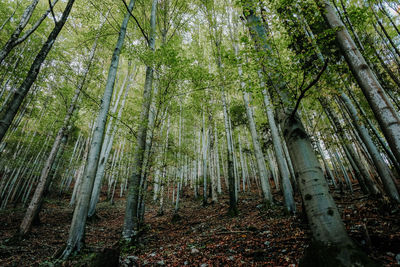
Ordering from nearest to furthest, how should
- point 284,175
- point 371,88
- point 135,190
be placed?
point 371,88, point 135,190, point 284,175

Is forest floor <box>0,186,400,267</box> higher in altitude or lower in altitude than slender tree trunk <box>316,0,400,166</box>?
lower

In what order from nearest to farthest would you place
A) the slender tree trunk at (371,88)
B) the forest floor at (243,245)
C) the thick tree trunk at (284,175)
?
the slender tree trunk at (371,88) < the forest floor at (243,245) < the thick tree trunk at (284,175)

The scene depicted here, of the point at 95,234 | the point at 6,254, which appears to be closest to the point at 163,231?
the point at 95,234

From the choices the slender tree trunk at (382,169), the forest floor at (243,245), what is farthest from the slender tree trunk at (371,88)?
the slender tree trunk at (382,169)

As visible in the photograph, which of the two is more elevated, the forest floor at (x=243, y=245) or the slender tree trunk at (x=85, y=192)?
the slender tree trunk at (x=85, y=192)

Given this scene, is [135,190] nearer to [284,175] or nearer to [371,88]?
[284,175]

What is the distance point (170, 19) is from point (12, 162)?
14596 millimetres

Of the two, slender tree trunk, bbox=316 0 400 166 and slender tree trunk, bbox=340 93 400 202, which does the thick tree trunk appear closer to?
slender tree trunk, bbox=340 93 400 202

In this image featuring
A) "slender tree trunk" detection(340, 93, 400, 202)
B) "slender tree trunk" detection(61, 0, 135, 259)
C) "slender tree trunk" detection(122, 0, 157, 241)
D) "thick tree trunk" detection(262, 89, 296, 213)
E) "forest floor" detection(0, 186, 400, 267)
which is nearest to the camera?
"forest floor" detection(0, 186, 400, 267)

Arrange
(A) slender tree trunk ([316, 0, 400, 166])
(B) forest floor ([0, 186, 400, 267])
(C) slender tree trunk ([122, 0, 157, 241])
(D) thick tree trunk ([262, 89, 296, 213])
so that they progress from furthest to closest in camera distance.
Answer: (D) thick tree trunk ([262, 89, 296, 213]) < (C) slender tree trunk ([122, 0, 157, 241]) < (B) forest floor ([0, 186, 400, 267]) < (A) slender tree trunk ([316, 0, 400, 166])

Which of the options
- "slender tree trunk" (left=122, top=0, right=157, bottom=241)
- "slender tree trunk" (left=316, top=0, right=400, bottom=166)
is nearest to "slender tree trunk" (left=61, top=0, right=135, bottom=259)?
"slender tree trunk" (left=122, top=0, right=157, bottom=241)

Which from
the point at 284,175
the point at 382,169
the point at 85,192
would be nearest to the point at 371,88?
the point at 382,169

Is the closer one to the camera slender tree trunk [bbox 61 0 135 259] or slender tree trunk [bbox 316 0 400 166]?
slender tree trunk [bbox 316 0 400 166]

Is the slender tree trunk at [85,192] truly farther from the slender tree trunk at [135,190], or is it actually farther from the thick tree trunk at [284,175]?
the thick tree trunk at [284,175]
